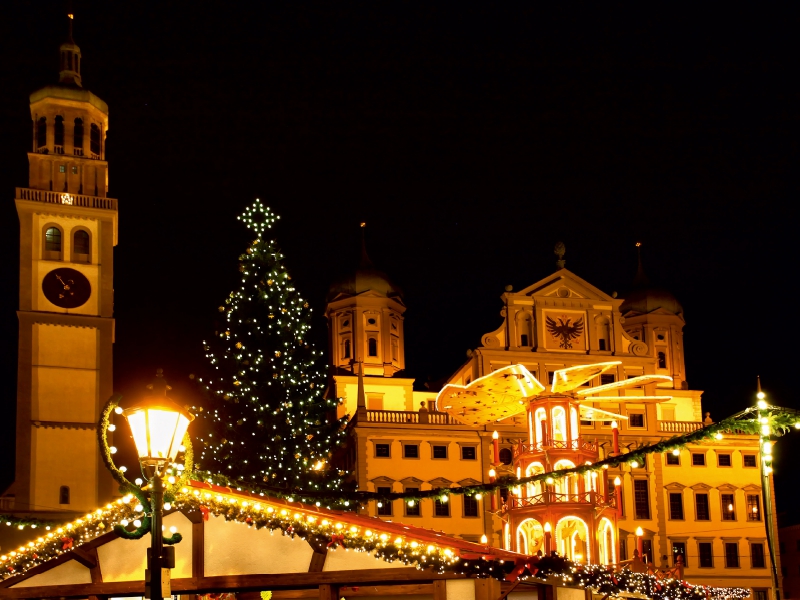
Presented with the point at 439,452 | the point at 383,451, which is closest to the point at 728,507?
the point at 439,452

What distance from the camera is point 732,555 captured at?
54906mm

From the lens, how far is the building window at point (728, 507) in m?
55.3

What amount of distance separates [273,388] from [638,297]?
36.7 meters

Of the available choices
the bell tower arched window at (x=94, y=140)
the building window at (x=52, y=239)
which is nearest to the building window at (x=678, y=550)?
the building window at (x=52, y=239)

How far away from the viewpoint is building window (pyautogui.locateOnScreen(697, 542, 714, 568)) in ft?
178

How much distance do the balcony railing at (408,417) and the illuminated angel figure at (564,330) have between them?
651cm

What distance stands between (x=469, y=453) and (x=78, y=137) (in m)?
22.1

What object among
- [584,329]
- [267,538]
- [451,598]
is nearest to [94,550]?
[267,538]

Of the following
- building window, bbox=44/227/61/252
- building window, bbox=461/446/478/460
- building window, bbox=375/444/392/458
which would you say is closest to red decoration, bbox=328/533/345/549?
building window, bbox=375/444/392/458

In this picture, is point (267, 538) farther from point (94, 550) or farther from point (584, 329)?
point (584, 329)

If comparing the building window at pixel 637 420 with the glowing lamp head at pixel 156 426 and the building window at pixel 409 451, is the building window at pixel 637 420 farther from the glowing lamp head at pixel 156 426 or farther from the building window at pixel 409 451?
the glowing lamp head at pixel 156 426

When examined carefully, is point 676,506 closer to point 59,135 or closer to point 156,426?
point 59,135

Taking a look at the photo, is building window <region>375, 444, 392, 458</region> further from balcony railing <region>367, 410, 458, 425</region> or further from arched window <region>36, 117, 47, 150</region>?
arched window <region>36, 117, 47, 150</region>

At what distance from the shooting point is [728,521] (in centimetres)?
5519
